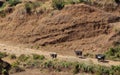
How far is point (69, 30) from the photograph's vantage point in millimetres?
39000

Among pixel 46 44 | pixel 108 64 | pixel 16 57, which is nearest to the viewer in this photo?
pixel 108 64

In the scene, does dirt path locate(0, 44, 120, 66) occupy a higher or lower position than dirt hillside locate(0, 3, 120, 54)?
lower

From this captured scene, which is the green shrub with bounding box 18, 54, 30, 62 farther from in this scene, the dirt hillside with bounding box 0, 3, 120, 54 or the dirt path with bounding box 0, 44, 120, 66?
the dirt hillside with bounding box 0, 3, 120, 54

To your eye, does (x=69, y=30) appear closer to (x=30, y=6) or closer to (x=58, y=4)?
(x=58, y=4)

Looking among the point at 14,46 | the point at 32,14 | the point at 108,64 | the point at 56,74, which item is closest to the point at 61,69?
the point at 56,74

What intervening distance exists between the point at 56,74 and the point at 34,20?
1026 centimetres

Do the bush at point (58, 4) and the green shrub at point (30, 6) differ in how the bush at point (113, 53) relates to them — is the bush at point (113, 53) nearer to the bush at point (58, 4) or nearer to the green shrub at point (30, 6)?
the bush at point (58, 4)

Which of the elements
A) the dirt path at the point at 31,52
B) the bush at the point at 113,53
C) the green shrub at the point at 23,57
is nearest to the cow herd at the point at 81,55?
the dirt path at the point at 31,52

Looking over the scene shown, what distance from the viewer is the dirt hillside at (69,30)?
123 feet

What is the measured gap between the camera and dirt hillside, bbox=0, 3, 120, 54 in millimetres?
37641

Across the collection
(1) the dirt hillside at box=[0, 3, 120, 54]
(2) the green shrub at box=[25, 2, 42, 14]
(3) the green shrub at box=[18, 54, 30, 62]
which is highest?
(2) the green shrub at box=[25, 2, 42, 14]

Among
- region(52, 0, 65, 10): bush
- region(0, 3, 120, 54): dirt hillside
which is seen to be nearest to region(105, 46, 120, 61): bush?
region(0, 3, 120, 54): dirt hillside

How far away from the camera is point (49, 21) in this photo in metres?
40.2

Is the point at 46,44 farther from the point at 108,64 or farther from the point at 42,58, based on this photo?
the point at 108,64
